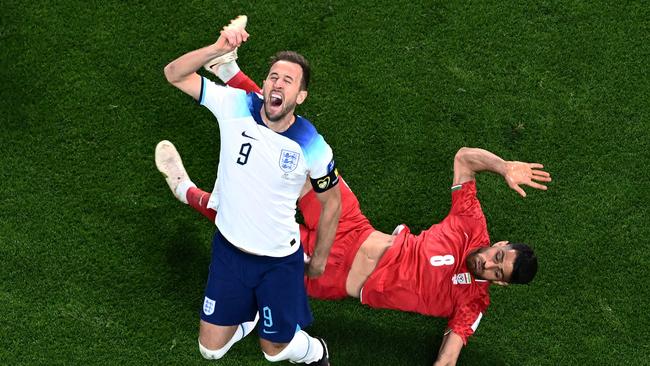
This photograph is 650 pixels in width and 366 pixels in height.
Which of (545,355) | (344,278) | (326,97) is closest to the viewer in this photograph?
(344,278)

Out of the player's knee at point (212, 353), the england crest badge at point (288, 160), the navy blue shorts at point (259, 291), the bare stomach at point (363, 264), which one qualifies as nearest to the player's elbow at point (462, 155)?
the bare stomach at point (363, 264)

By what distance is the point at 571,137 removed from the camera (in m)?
7.71

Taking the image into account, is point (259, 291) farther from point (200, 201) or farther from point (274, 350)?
Result: point (200, 201)

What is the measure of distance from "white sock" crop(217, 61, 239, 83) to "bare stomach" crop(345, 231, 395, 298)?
1935 millimetres

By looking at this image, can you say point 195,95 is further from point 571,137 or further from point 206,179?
point 571,137

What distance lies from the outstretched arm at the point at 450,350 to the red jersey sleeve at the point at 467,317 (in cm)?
4

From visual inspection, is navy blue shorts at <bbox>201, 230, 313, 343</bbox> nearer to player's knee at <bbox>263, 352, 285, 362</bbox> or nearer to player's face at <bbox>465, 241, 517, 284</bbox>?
player's knee at <bbox>263, 352, 285, 362</bbox>

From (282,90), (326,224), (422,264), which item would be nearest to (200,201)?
(326,224)

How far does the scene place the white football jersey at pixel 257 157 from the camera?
18.4 ft

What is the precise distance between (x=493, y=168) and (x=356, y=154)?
1575 mm

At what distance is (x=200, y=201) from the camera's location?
22.8 feet

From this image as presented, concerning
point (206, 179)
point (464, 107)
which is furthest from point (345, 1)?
point (206, 179)

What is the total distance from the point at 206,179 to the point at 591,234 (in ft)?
12.5

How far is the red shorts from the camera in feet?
22.2
